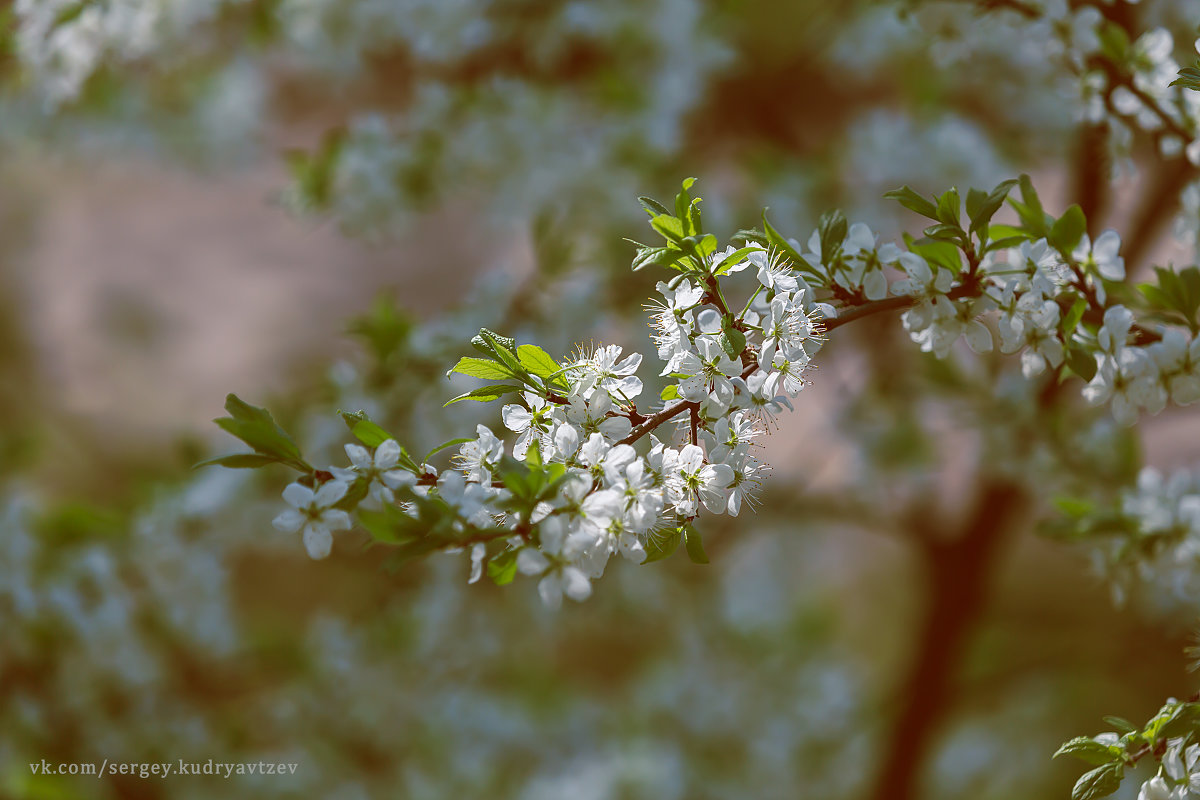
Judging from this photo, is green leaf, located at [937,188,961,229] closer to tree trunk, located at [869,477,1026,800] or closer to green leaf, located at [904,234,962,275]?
green leaf, located at [904,234,962,275]

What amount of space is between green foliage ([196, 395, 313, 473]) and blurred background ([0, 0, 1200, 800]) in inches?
6.6

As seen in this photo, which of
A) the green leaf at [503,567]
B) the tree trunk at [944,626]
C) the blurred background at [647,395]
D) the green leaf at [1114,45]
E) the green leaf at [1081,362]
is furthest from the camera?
the tree trunk at [944,626]

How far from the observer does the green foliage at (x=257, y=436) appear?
0.60 m

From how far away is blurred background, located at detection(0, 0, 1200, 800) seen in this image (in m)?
1.32

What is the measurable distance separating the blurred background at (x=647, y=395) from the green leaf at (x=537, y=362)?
0.24 meters

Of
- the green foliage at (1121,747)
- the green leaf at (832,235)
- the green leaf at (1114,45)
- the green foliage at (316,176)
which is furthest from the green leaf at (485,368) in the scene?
the green foliage at (316,176)

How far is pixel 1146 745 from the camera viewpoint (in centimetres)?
68

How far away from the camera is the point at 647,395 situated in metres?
1.65

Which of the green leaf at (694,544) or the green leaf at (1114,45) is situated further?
the green leaf at (1114,45)

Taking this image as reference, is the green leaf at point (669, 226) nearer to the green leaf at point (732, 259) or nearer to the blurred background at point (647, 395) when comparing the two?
the green leaf at point (732, 259)

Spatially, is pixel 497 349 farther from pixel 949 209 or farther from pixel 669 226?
pixel 949 209

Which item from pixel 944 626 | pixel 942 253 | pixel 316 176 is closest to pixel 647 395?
pixel 316 176

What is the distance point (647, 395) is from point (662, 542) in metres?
1.04

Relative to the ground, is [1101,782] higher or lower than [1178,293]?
lower
